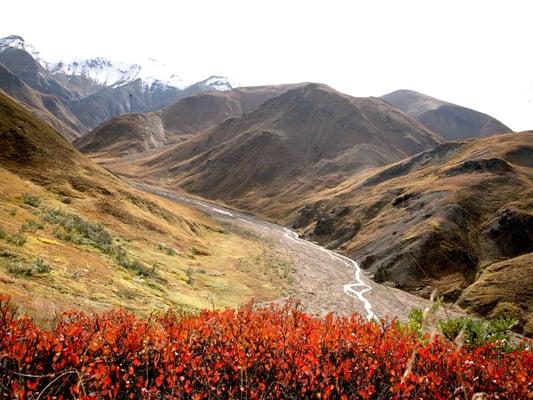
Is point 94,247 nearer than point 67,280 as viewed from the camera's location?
No

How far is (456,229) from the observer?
66500 millimetres

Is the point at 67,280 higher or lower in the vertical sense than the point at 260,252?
higher

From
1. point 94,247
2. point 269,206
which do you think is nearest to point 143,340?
point 94,247

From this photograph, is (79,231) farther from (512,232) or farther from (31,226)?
(512,232)

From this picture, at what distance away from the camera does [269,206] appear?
143250mm

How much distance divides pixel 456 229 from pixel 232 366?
66070mm

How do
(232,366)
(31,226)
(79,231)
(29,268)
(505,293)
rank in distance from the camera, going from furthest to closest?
1. (505,293)
2. (79,231)
3. (31,226)
4. (29,268)
5. (232,366)

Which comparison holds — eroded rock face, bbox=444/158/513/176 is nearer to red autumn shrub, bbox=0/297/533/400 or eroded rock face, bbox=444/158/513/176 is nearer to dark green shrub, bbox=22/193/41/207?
dark green shrub, bbox=22/193/41/207

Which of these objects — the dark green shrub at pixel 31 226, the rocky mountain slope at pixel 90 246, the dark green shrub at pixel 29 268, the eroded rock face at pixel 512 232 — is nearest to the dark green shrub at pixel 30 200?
the rocky mountain slope at pixel 90 246

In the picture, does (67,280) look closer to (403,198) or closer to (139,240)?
(139,240)

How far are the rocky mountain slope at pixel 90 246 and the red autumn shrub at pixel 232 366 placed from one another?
5.41 m

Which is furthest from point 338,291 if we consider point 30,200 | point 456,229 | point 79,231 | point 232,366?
point 232,366

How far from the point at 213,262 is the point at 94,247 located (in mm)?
18118

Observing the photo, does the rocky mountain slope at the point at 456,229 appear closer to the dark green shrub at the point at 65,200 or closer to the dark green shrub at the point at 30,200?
the dark green shrub at the point at 65,200
